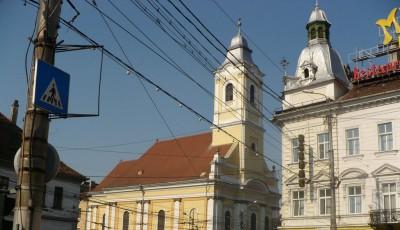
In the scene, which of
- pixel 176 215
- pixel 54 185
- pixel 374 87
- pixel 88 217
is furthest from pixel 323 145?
pixel 88 217

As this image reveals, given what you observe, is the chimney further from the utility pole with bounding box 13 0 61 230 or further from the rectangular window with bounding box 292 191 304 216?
the utility pole with bounding box 13 0 61 230

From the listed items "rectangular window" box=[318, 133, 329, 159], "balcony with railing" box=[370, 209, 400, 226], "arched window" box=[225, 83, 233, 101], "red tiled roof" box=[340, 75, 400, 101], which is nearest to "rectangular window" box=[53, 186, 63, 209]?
"rectangular window" box=[318, 133, 329, 159]

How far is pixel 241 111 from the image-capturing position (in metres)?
57.7

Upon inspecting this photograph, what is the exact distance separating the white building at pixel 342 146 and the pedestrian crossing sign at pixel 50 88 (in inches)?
819

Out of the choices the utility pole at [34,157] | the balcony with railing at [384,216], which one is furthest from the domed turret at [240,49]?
the utility pole at [34,157]

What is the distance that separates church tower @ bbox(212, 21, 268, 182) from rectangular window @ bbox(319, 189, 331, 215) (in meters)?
25.9

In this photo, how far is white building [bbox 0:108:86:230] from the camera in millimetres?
30859

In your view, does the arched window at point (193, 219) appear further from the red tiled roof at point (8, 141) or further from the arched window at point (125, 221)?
the red tiled roof at point (8, 141)

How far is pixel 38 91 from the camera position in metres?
6.95

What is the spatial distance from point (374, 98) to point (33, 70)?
25.2m

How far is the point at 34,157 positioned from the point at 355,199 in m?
25.1

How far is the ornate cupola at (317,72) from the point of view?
33156 mm

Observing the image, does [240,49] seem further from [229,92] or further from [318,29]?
[318,29]

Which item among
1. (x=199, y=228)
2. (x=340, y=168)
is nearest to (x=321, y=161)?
(x=340, y=168)
